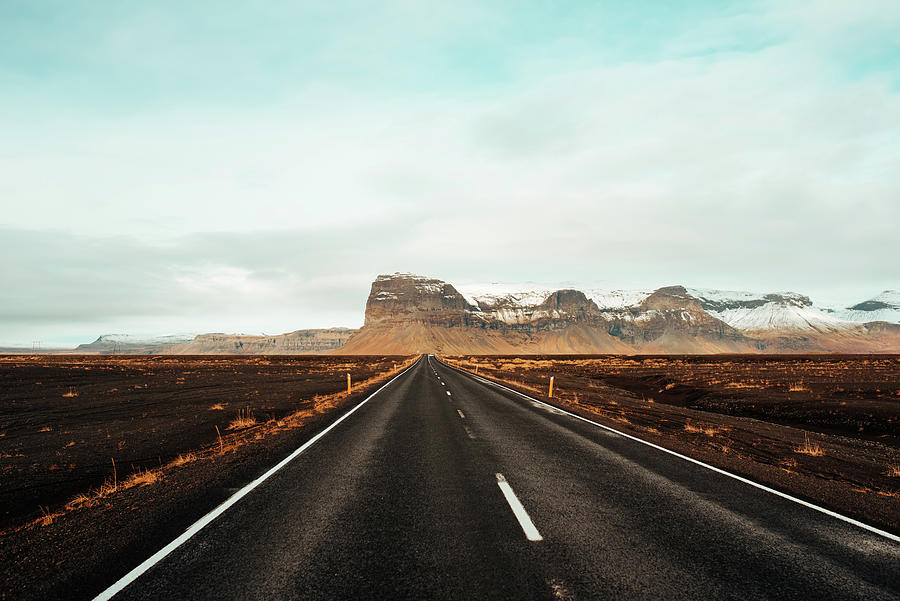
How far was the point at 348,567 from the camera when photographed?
4094 mm

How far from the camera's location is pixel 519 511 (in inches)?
219

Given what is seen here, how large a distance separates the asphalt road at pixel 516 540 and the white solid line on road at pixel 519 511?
0.8 inches

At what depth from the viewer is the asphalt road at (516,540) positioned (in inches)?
148

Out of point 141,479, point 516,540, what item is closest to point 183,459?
point 141,479

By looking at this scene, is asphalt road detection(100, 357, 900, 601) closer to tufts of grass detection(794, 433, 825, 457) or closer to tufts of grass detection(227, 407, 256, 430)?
tufts of grass detection(794, 433, 825, 457)

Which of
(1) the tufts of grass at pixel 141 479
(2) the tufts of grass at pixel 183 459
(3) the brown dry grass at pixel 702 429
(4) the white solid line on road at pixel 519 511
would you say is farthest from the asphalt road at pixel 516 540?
(3) the brown dry grass at pixel 702 429

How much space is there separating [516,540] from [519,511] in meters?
0.92

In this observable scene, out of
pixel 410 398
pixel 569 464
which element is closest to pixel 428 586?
pixel 569 464

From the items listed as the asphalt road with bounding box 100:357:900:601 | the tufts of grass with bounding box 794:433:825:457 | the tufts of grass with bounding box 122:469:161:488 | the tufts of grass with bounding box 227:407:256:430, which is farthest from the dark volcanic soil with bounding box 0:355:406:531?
the tufts of grass with bounding box 794:433:825:457

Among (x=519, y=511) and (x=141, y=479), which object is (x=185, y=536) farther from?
(x=519, y=511)

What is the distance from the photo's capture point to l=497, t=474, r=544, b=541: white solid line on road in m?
4.82

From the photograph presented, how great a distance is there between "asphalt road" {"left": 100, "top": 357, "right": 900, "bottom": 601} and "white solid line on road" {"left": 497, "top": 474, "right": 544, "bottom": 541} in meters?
0.02

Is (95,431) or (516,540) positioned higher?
(516,540)

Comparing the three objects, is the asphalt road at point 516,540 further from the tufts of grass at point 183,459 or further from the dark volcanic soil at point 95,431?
the dark volcanic soil at point 95,431
